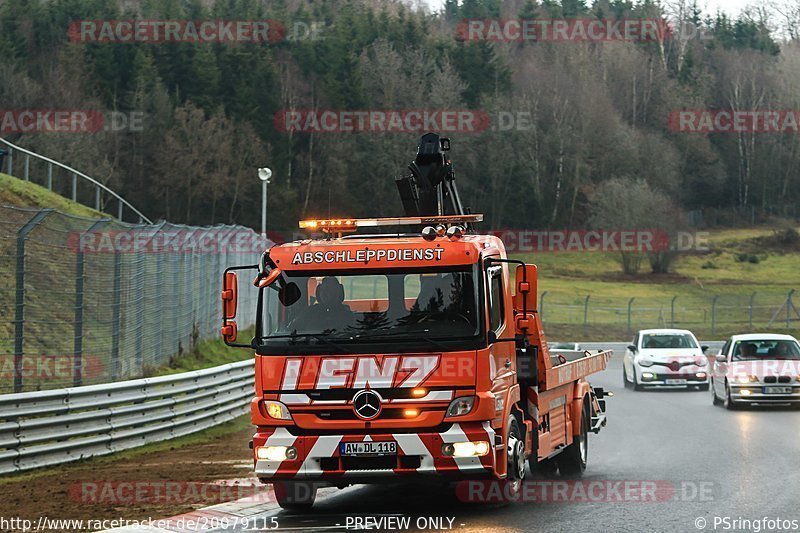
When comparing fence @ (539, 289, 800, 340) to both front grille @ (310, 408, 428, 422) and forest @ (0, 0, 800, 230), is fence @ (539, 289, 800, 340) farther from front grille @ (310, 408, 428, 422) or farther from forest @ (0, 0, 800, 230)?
front grille @ (310, 408, 428, 422)

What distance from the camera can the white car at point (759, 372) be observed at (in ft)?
80.3

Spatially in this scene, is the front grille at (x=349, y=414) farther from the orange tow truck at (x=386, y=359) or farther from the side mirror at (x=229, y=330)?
the side mirror at (x=229, y=330)

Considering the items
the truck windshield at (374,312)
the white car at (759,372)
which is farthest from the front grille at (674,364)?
the truck windshield at (374,312)

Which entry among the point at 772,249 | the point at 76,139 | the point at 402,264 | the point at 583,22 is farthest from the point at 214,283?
the point at 583,22

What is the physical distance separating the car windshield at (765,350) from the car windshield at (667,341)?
6.04m

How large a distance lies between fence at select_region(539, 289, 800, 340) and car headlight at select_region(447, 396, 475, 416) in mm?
48562

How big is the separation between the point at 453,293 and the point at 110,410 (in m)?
6.59

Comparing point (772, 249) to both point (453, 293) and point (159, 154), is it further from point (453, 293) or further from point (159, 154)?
point (453, 293)

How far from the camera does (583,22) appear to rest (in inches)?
5113

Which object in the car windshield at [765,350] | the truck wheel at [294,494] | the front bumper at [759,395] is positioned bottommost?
the front bumper at [759,395]

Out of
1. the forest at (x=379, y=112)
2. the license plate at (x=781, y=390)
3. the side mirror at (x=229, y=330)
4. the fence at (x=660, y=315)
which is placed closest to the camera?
the side mirror at (x=229, y=330)

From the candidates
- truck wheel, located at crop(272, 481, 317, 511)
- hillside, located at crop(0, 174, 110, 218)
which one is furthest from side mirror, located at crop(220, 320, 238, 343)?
hillside, located at crop(0, 174, 110, 218)

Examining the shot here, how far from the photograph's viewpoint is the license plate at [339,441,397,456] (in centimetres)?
1038

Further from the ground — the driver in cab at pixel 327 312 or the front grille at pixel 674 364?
the driver in cab at pixel 327 312
